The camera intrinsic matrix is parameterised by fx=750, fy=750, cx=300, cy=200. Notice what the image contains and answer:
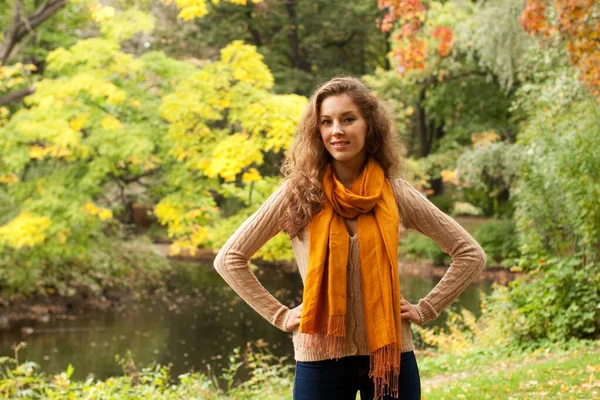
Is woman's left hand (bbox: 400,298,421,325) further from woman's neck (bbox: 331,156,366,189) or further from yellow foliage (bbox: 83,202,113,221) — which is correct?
yellow foliage (bbox: 83,202,113,221)

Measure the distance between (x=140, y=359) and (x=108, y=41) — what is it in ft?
16.8

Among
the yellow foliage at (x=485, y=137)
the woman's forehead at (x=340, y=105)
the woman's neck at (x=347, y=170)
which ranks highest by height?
the yellow foliage at (x=485, y=137)

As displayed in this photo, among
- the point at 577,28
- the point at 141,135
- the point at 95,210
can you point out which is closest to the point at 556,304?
the point at 577,28

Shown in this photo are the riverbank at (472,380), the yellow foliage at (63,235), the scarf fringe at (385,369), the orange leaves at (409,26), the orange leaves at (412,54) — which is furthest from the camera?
the yellow foliage at (63,235)

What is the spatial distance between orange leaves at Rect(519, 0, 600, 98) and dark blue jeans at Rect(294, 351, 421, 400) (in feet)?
18.7

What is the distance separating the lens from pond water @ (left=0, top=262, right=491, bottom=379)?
11328 mm

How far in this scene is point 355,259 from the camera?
2432 millimetres

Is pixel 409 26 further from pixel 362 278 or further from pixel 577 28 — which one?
pixel 362 278

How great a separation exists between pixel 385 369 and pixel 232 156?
8759mm

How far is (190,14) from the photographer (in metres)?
7.95

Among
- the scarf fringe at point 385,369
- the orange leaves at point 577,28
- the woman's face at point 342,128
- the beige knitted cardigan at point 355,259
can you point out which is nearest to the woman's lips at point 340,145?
the woman's face at point 342,128

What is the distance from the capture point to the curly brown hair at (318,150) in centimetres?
245

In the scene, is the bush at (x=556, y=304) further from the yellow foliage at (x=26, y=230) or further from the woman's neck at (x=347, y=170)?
the yellow foliage at (x=26, y=230)

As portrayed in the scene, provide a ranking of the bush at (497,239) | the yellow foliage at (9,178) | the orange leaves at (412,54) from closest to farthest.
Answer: the orange leaves at (412,54), the yellow foliage at (9,178), the bush at (497,239)
